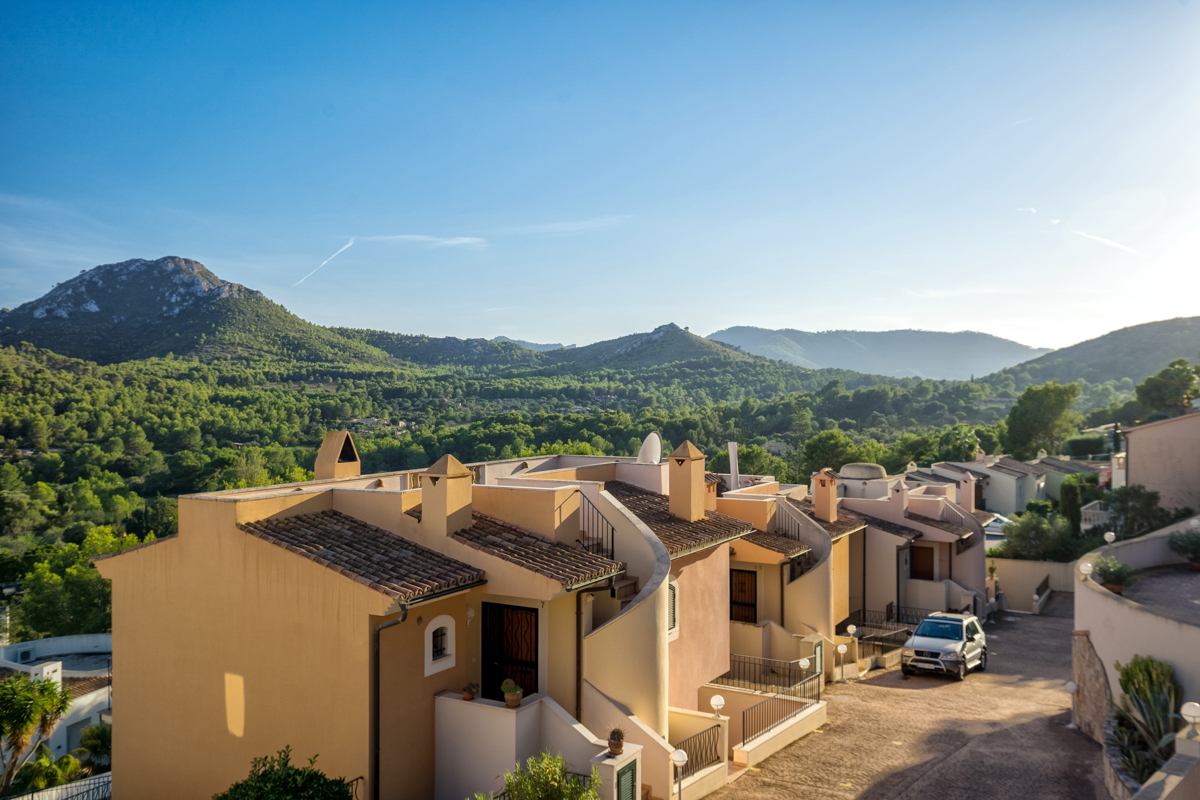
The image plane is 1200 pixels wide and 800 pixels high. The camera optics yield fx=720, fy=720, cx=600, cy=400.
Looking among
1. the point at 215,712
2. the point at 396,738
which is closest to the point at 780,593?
the point at 396,738

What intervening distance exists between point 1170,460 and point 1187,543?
620 inches

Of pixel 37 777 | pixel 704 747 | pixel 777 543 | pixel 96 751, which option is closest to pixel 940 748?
pixel 704 747

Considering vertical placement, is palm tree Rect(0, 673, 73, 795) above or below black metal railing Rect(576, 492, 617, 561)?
below

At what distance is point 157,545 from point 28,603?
50.9 m

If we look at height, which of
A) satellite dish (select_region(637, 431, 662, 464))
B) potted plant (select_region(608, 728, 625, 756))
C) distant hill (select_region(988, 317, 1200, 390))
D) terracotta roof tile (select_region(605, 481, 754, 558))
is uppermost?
distant hill (select_region(988, 317, 1200, 390))

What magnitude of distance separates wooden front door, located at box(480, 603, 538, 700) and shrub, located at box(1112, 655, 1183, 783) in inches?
367

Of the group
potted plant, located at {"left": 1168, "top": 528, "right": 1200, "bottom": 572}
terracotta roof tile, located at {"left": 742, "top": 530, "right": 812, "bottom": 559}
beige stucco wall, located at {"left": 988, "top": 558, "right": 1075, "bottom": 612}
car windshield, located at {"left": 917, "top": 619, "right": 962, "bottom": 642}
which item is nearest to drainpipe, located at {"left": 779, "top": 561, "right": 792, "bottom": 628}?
terracotta roof tile, located at {"left": 742, "top": 530, "right": 812, "bottom": 559}

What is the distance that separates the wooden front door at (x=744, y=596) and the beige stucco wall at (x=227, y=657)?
40.0ft

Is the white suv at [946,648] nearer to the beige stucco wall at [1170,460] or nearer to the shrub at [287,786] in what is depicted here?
the beige stucco wall at [1170,460]

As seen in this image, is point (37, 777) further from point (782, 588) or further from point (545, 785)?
point (782, 588)

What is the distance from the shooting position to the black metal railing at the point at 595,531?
43.0ft

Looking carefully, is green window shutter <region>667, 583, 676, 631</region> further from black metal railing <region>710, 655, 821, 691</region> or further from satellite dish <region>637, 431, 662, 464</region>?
satellite dish <region>637, 431, 662, 464</region>

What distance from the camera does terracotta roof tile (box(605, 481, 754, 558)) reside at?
47.7ft

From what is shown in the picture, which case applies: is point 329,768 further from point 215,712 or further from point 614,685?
point 614,685
